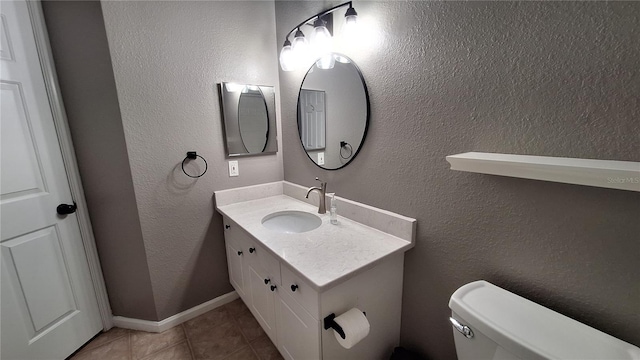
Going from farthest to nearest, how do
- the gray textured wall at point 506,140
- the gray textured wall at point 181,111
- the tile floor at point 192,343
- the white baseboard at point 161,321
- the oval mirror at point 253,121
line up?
the oval mirror at point 253,121 → the white baseboard at point 161,321 → the tile floor at point 192,343 → the gray textured wall at point 181,111 → the gray textured wall at point 506,140

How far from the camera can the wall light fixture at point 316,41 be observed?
1.22m

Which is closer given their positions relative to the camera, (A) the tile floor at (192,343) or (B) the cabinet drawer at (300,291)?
(B) the cabinet drawer at (300,291)

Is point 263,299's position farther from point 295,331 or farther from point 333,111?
point 333,111

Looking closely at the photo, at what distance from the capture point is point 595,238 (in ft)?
2.35

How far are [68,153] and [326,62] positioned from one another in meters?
1.60

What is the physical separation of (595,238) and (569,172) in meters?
0.27

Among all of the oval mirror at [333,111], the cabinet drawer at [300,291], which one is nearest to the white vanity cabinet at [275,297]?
the cabinet drawer at [300,291]

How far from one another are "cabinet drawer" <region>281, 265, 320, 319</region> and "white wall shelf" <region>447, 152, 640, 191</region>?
0.71 m

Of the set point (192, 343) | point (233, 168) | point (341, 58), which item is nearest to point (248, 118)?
point (233, 168)

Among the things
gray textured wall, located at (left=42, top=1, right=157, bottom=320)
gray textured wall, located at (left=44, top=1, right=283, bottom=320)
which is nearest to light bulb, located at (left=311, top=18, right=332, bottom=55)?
gray textured wall, located at (left=44, top=1, right=283, bottom=320)

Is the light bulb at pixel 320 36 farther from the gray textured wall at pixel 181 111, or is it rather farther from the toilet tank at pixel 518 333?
the toilet tank at pixel 518 333

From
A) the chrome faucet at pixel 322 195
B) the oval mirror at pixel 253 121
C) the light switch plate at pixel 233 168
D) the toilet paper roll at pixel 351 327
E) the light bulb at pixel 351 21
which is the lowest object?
the toilet paper roll at pixel 351 327

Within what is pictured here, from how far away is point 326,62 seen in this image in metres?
1.44

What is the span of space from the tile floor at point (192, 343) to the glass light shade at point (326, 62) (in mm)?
1770
